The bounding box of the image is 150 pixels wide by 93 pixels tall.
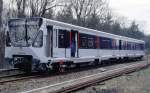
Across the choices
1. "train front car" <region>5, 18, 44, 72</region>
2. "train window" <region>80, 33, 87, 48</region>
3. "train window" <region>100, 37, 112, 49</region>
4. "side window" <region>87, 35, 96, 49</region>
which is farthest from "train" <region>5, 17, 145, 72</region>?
"train window" <region>100, 37, 112, 49</region>

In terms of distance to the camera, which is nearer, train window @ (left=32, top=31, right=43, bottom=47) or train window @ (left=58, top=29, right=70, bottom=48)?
train window @ (left=32, top=31, right=43, bottom=47)

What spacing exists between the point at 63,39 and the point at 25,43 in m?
2.64

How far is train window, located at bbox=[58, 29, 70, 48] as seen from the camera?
739 inches

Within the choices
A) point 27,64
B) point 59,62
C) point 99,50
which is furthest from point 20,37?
point 99,50

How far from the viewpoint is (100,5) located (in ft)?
210

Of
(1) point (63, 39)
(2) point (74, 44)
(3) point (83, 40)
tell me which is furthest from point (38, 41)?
(3) point (83, 40)

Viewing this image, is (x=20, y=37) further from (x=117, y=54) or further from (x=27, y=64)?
(x=117, y=54)

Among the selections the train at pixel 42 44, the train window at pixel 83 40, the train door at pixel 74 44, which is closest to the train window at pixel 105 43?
the train window at pixel 83 40

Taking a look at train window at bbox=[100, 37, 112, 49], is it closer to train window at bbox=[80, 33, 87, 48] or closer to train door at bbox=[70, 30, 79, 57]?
train window at bbox=[80, 33, 87, 48]

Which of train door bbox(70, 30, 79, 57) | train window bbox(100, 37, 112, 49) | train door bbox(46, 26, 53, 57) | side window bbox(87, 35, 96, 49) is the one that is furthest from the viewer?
train window bbox(100, 37, 112, 49)

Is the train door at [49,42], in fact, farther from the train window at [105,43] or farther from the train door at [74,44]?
the train window at [105,43]

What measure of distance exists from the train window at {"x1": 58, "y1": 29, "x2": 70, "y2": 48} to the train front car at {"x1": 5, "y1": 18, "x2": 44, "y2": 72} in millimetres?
1836

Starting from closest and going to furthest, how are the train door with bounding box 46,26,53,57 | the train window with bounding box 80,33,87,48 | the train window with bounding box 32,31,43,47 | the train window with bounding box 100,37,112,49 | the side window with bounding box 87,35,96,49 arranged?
the train window with bounding box 32,31,43,47
the train door with bounding box 46,26,53,57
the train window with bounding box 80,33,87,48
the side window with bounding box 87,35,96,49
the train window with bounding box 100,37,112,49

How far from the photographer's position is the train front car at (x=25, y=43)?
1723 cm
